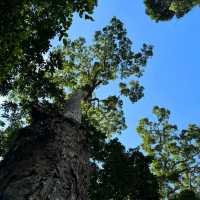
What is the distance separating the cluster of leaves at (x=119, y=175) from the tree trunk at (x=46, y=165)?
18.9 feet

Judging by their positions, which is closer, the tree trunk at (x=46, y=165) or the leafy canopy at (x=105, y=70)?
the tree trunk at (x=46, y=165)

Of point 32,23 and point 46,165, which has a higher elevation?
point 32,23

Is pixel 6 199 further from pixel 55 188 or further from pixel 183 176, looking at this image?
pixel 183 176

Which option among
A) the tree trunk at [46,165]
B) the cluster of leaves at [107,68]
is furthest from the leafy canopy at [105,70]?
the tree trunk at [46,165]

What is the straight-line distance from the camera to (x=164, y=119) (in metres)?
26.5

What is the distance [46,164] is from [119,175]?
25.6ft

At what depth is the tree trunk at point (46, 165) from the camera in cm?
432

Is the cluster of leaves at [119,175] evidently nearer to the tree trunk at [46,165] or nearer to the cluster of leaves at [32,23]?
the cluster of leaves at [32,23]

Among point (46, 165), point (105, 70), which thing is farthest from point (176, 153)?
point (46, 165)

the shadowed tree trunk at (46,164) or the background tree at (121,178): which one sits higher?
the background tree at (121,178)

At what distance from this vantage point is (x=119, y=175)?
12516 millimetres

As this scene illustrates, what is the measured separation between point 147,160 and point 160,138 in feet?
41.6

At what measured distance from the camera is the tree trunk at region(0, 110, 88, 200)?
4.32m

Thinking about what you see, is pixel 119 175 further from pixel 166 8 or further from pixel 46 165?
pixel 166 8
